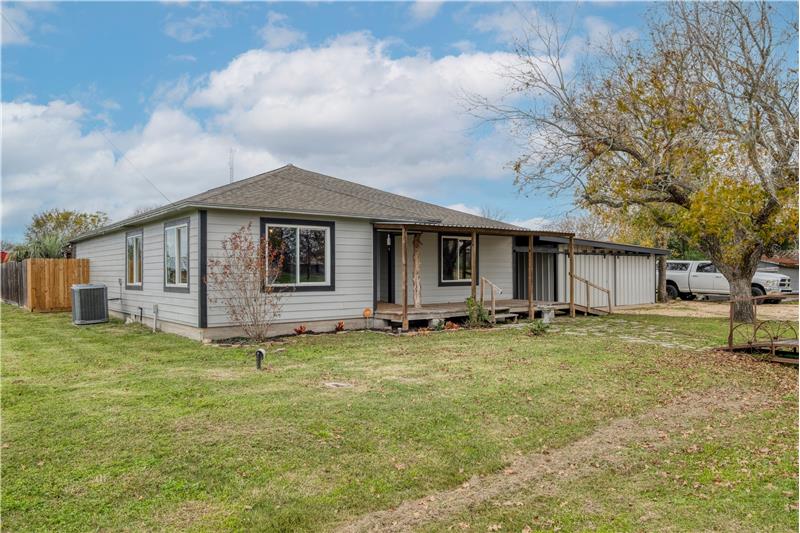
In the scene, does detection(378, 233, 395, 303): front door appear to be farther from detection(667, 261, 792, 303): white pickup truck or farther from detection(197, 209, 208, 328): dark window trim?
detection(667, 261, 792, 303): white pickup truck

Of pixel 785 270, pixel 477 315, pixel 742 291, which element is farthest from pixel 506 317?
pixel 785 270

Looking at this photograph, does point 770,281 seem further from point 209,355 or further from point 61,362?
point 61,362

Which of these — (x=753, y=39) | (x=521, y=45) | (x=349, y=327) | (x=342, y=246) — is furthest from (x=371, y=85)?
(x=753, y=39)

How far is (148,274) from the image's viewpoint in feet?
45.1

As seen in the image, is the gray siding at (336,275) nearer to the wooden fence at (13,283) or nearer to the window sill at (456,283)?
the window sill at (456,283)

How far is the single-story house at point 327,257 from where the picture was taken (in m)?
11.3

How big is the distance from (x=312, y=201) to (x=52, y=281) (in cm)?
1189

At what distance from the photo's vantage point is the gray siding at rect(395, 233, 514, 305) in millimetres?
15039

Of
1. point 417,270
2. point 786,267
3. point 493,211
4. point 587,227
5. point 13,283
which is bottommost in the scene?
point 13,283

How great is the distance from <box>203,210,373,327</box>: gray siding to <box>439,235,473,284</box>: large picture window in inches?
111

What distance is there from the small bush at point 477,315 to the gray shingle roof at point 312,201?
1948 mm

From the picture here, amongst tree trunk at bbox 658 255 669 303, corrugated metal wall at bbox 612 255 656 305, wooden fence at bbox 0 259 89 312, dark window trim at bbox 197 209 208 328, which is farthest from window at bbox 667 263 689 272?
wooden fence at bbox 0 259 89 312

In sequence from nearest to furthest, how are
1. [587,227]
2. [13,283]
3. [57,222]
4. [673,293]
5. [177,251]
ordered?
1. [177,251]
2. [13,283]
3. [673,293]
4. [57,222]
5. [587,227]

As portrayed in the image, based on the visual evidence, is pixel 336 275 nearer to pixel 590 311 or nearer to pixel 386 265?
pixel 386 265
